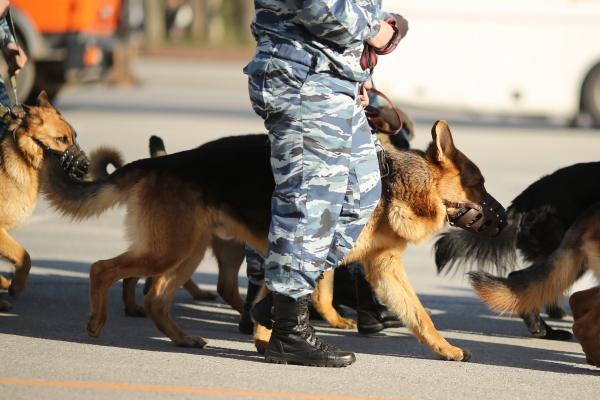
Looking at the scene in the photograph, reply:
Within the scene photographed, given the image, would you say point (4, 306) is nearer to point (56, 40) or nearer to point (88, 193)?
point (88, 193)

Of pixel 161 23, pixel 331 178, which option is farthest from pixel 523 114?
pixel 161 23

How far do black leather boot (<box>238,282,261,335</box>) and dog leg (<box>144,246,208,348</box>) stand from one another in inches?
16.8

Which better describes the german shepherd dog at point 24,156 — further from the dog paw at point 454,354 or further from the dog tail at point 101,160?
the dog paw at point 454,354

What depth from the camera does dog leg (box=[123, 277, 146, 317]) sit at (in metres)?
5.30

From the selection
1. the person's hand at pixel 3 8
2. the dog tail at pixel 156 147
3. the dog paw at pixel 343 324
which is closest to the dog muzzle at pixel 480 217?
the dog paw at pixel 343 324

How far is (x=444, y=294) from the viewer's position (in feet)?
20.4

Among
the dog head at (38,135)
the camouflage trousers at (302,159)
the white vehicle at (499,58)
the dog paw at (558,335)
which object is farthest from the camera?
the white vehicle at (499,58)

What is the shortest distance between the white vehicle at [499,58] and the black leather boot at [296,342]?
11076 millimetres

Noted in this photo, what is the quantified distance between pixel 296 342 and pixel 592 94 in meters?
12.1

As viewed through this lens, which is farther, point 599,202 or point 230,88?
point 230,88

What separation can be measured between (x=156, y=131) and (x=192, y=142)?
1501 millimetres

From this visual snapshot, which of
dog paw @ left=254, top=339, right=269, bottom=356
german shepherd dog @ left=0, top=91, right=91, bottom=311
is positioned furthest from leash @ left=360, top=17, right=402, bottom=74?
german shepherd dog @ left=0, top=91, right=91, bottom=311

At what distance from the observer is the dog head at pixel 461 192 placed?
15.0 ft

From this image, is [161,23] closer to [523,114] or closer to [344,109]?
[523,114]
